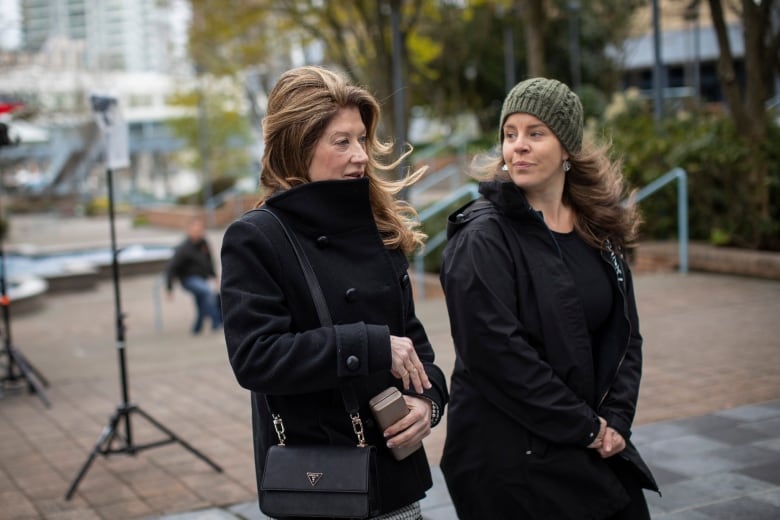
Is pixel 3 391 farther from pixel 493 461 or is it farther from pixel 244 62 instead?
pixel 244 62

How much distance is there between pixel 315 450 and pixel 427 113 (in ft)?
131

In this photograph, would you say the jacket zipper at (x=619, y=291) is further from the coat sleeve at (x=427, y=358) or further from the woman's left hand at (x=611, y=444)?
the coat sleeve at (x=427, y=358)

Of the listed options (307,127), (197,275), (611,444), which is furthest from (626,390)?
(197,275)

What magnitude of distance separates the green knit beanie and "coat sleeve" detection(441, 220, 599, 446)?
0.41 m

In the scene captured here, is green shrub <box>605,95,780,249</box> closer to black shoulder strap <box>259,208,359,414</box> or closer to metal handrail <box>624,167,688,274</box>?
metal handrail <box>624,167,688,274</box>

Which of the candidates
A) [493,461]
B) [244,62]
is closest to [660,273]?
[493,461]

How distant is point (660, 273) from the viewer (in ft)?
41.2

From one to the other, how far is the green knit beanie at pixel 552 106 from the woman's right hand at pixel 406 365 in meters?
0.90

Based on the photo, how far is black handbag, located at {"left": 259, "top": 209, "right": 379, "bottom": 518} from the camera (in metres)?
2.39

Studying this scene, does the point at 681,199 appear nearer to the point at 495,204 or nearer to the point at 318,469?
the point at 495,204

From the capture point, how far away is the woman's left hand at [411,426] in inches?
97.8

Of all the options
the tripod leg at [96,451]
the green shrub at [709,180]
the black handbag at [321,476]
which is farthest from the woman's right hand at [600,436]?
the green shrub at [709,180]

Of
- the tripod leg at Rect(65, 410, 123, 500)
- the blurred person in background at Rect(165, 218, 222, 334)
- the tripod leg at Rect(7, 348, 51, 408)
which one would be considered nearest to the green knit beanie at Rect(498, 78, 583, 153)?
the tripod leg at Rect(65, 410, 123, 500)

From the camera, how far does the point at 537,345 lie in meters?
2.86
